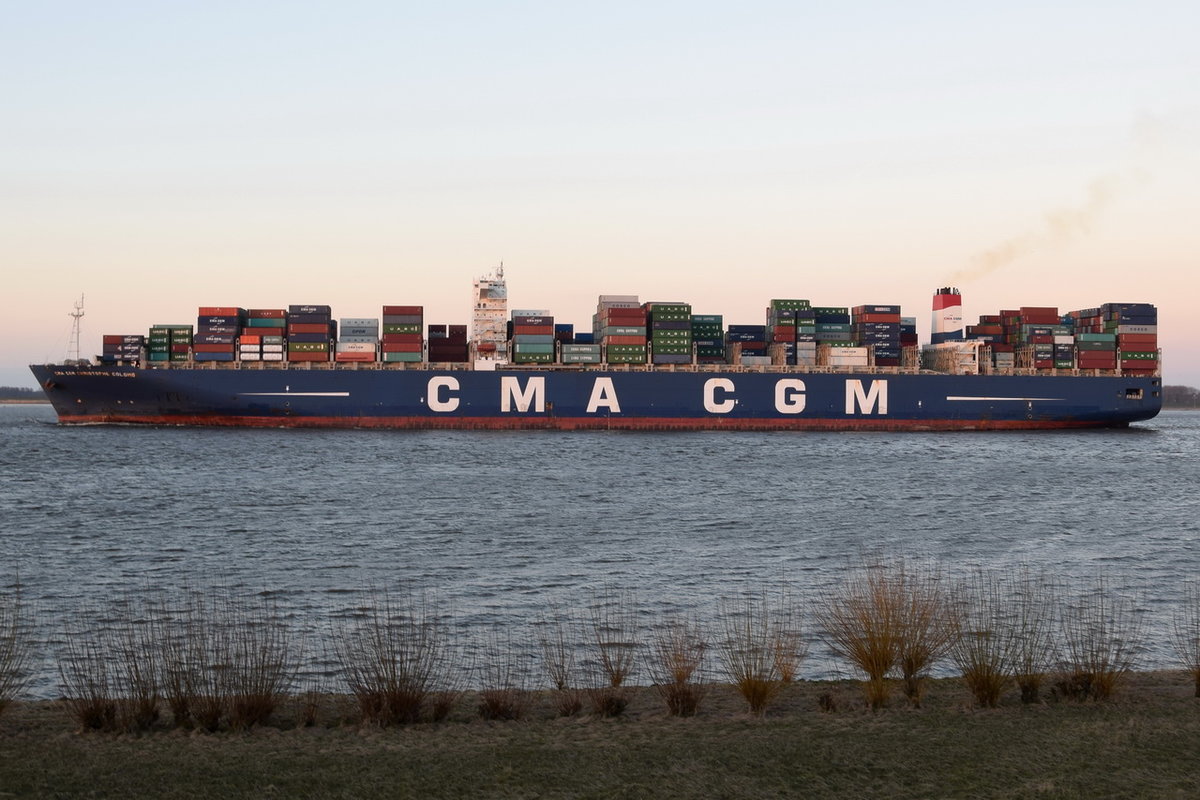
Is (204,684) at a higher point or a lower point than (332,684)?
higher

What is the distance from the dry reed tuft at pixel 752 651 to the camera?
845 cm

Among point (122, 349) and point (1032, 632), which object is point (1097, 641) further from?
point (122, 349)

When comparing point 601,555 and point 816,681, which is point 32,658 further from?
point 601,555

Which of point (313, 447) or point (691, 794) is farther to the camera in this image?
point (313, 447)

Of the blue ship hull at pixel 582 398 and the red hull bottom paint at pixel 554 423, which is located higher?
the blue ship hull at pixel 582 398

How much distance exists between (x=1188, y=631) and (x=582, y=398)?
5138 cm

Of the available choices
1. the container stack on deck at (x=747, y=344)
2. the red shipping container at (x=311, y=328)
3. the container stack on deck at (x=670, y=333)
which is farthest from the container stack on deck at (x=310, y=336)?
the container stack on deck at (x=747, y=344)

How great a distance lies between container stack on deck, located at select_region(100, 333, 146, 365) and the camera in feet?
210

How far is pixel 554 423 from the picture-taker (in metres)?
63.9

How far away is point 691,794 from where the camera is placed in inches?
253

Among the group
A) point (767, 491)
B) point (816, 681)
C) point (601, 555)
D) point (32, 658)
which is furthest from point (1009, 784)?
point (767, 491)

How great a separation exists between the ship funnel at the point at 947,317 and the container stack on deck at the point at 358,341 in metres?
40.2

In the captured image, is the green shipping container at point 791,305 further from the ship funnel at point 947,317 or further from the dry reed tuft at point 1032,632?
the dry reed tuft at point 1032,632

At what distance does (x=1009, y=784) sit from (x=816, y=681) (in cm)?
355
